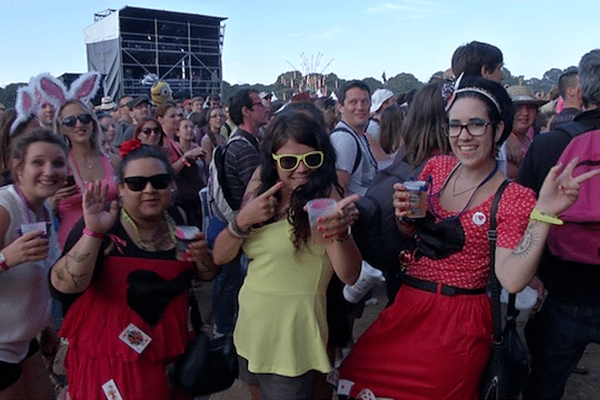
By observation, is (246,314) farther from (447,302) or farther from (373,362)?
(447,302)

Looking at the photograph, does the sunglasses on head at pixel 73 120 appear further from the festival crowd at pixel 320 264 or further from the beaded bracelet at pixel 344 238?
the beaded bracelet at pixel 344 238

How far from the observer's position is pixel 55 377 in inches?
146

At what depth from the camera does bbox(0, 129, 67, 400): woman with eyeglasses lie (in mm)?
2266

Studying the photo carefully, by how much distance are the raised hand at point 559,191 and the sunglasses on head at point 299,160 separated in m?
0.90

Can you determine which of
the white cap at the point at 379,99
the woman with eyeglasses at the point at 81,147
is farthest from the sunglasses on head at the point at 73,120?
the white cap at the point at 379,99

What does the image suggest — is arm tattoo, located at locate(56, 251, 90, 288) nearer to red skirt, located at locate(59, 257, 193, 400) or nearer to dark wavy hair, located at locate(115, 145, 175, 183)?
red skirt, located at locate(59, 257, 193, 400)

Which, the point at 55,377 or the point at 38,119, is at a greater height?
the point at 38,119

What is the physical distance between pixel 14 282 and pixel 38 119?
200 centimetres

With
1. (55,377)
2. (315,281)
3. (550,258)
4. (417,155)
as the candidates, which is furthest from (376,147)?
(55,377)

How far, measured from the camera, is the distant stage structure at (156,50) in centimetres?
2147

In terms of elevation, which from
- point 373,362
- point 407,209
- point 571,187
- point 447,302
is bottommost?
point 373,362

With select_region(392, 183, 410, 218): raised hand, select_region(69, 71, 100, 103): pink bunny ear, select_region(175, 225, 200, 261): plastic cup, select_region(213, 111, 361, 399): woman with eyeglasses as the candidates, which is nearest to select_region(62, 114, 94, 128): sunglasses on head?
select_region(69, 71, 100, 103): pink bunny ear

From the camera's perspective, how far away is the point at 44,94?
12.9ft

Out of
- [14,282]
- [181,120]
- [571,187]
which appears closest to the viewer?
[571,187]
